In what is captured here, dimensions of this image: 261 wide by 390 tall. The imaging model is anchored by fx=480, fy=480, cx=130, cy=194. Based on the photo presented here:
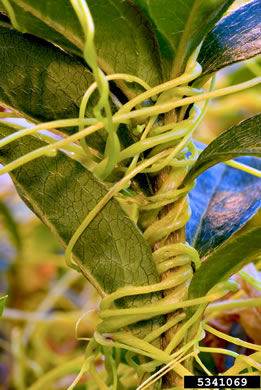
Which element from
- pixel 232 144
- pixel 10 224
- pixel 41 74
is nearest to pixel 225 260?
pixel 232 144

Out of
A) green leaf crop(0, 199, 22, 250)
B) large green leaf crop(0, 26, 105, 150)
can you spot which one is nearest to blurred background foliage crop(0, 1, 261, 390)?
green leaf crop(0, 199, 22, 250)

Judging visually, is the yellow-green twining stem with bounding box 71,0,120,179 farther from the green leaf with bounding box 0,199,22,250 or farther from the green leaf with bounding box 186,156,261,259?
the green leaf with bounding box 0,199,22,250

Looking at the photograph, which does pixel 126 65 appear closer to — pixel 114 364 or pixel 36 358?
pixel 114 364

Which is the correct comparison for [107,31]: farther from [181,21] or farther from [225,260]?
[225,260]

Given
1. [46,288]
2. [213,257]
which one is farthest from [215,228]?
[46,288]

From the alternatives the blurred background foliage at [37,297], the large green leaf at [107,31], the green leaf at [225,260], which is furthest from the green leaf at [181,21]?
the blurred background foliage at [37,297]

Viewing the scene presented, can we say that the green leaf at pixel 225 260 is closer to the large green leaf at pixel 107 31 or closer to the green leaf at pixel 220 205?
the green leaf at pixel 220 205
